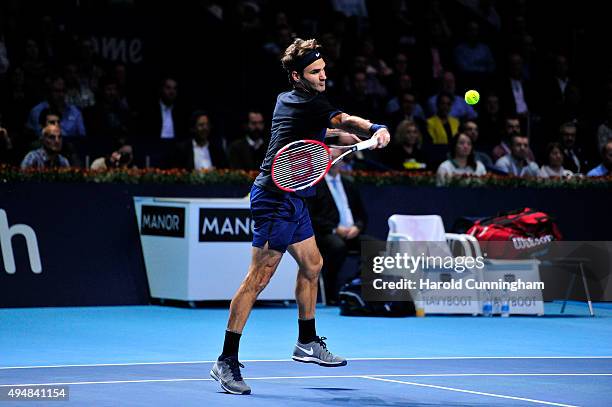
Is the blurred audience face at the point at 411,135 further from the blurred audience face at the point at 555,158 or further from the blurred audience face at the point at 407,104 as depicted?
the blurred audience face at the point at 555,158

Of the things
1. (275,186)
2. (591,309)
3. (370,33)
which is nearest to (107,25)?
(370,33)

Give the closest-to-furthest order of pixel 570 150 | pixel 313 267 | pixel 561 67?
pixel 313 267, pixel 570 150, pixel 561 67

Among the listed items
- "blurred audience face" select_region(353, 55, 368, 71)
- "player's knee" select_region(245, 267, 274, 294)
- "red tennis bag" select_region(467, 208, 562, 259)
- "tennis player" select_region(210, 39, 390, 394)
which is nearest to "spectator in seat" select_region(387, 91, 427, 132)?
"blurred audience face" select_region(353, 55, 368, 71)

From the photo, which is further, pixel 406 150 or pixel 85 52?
pixel 85 52

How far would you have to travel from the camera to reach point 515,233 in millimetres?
13812

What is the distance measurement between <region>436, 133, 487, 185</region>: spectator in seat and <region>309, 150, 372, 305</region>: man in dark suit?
118 centimetres

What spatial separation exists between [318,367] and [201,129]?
6.08 metres

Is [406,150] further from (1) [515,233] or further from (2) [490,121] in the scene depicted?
(2) [490,121]

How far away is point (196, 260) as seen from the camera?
13.7m

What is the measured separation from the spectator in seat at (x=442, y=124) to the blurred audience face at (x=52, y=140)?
17.6ft

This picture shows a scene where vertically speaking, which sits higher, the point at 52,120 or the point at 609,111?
the point at 52,120

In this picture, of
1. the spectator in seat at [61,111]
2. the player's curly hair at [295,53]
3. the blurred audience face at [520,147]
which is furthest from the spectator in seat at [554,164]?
the player's curly hair at [295,53]

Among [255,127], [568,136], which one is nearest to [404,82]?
[568,136]

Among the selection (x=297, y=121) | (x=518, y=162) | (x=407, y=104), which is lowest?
(x=518, y=162)
